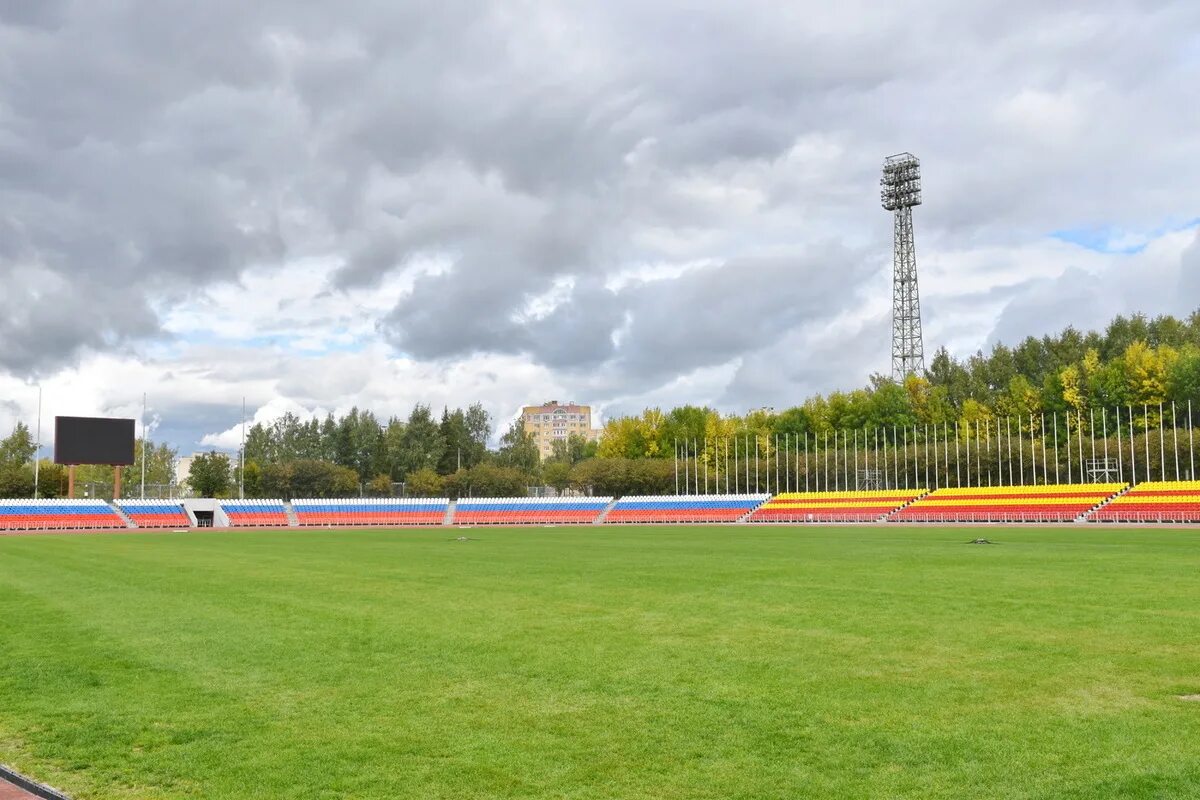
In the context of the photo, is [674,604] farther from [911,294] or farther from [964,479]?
[911,294]

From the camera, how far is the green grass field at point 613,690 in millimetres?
7195

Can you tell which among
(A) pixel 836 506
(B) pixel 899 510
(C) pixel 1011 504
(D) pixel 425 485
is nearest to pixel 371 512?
(D) pixel 425 485

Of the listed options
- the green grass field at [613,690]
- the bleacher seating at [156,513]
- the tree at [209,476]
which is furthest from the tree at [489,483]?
the green grass field at [613,690]

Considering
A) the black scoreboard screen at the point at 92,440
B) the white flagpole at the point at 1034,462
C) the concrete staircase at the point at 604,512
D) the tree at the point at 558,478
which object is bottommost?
the concrete staircase at the point at 604,512

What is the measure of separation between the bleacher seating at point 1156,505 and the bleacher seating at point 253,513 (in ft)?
229

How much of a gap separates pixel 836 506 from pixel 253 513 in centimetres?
5454

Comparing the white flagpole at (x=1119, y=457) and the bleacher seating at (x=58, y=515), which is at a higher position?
the white flagpole at (x=1119, y=457)

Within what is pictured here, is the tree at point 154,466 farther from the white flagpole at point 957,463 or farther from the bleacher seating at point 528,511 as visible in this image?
the white flagpole at point 957,463

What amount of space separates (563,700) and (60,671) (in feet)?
22.3

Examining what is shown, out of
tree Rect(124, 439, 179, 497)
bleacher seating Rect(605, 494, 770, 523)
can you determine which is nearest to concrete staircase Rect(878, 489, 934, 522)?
bleacher seating Rect(605, 494, 770, 523)

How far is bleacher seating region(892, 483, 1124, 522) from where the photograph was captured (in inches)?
2552

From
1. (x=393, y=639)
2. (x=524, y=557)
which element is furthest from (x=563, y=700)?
(x=524, y=557)

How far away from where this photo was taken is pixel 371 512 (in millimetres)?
91500

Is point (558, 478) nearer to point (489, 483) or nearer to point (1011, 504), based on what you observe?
point (489, 483)
